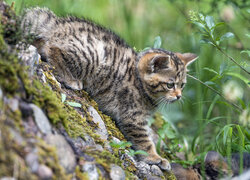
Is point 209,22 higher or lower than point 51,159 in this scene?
higher

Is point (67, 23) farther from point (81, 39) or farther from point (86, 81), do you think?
point (86, 81)

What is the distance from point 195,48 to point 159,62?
1.79m

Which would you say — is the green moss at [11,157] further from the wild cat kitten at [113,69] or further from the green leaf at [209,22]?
the green leaf at [209,22]

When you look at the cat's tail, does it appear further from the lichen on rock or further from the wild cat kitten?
the lichen on rock

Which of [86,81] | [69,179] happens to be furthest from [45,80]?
[69,179]

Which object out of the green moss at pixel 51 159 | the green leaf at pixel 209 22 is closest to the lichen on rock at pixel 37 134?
the green moss at pixel 51 159

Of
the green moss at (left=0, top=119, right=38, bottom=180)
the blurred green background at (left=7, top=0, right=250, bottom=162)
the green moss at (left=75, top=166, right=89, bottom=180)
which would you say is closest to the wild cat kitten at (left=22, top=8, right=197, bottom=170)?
the blurred green background at (left=7, top=0, right=250, bottom=162)

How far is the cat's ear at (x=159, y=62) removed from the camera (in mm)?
4062

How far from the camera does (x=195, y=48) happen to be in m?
5.71

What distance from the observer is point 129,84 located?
13.7ft

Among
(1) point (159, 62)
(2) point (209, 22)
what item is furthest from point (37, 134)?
(2) point (209, 22)

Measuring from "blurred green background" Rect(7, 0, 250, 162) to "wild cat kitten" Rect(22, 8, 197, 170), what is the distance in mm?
369

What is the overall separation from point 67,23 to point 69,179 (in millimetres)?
2305

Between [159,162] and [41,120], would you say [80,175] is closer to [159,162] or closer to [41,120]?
[41,120]
